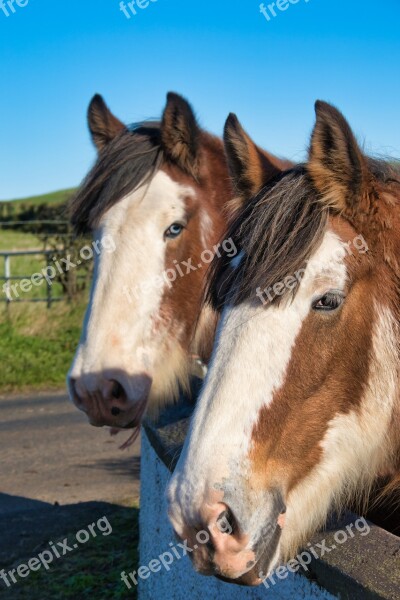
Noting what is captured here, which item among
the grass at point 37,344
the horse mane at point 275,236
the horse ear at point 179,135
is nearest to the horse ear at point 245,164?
the horse mane at point 275,236

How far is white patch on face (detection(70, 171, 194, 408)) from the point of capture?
3.58 meters

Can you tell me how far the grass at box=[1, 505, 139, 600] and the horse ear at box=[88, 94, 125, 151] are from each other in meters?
2.93

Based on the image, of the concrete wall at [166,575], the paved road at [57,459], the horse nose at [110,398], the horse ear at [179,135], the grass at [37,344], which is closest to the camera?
the concrete wall at [166,575]

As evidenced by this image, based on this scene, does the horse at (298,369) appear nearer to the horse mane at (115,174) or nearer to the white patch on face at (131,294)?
the white patch on face at (131,294)

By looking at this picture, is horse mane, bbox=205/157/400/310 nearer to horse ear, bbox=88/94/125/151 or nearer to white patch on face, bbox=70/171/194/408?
white patch on face, bbox=70/171/194/408

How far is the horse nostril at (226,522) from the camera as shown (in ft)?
6.29

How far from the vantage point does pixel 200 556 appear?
76.9 inches

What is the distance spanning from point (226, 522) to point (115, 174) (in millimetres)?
2638

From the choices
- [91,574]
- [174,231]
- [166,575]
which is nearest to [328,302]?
[174,231]

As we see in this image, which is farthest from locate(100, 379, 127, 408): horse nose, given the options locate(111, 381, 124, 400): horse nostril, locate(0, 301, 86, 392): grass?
locate(0, 301, 86, 392): grass

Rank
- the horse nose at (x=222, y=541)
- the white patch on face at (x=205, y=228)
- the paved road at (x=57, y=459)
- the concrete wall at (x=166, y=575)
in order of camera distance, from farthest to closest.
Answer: the paved road at (x=57, y=459), the white patch on face at (x=205, y=228), the concrete wall at (x=166, y=575), the horse nose at (x=222, y=541)

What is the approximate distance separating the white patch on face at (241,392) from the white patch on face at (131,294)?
142cm

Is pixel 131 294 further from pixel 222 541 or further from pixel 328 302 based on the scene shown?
pixel 222 541

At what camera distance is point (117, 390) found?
3578 mm
